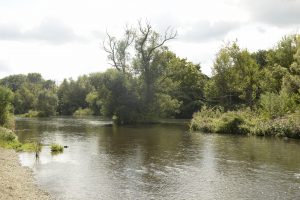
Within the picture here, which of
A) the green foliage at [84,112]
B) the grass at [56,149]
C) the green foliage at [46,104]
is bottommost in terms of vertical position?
the grass at [56,149]

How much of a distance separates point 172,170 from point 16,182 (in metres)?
10.5

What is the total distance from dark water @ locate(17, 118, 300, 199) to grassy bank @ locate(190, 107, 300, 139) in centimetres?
374

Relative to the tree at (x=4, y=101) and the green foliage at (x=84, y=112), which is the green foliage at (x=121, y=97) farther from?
the green foliage at (x=84, y=112)

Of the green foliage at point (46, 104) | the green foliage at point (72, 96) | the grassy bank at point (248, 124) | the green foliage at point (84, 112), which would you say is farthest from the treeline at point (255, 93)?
the green foliage at point (72, 96)

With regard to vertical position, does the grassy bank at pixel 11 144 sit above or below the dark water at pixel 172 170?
above

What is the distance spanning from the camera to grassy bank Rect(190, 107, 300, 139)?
43.5 metres

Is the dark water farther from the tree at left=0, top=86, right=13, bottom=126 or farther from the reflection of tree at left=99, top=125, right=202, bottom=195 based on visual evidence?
the tree at left=0, top=86, right=13, bottom=126

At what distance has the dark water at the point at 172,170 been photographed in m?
20.2

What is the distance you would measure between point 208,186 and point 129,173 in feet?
19.6

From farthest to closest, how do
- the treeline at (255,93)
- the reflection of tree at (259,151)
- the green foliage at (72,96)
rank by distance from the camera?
the green foliage at (72,96) < the treeline at (255,93) < the reflection of tree at (259,151)

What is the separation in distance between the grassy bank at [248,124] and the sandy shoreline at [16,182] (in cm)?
3005

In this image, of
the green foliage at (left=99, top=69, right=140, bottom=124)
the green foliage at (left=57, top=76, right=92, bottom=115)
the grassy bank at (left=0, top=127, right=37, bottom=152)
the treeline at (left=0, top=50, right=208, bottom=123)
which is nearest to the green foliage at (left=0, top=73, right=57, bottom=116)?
the treeline at (left=0, top=50, right=208, bottom=123)

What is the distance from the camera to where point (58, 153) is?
108ft

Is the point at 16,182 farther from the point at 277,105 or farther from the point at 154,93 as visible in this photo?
the point at 154,93
